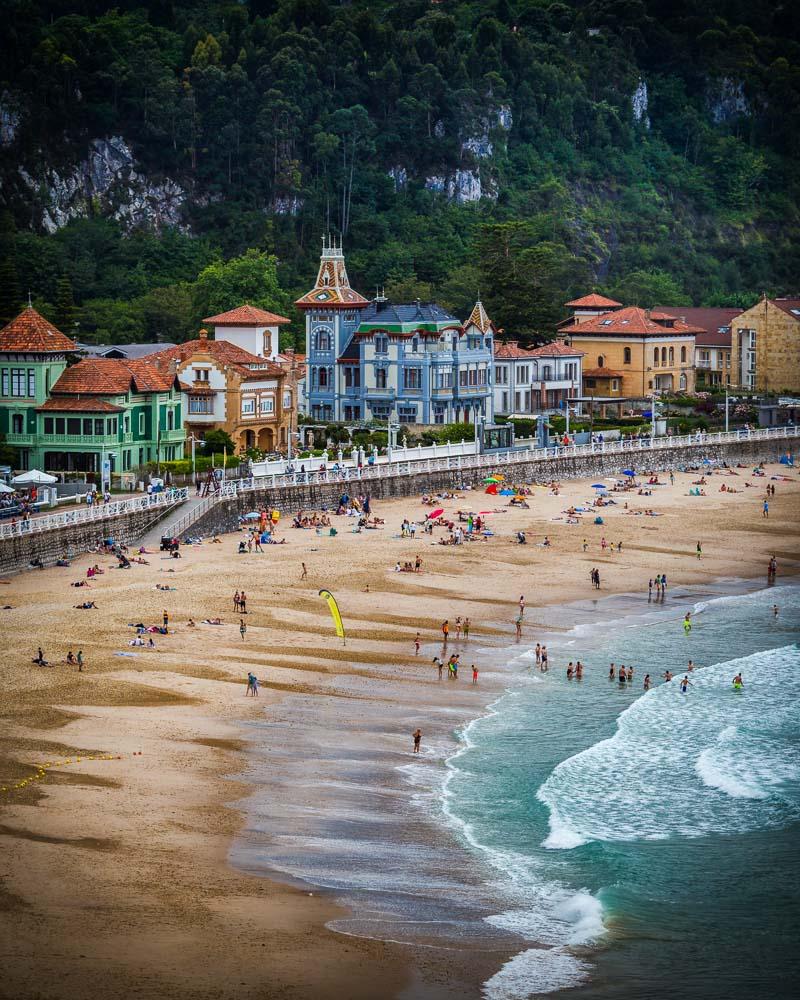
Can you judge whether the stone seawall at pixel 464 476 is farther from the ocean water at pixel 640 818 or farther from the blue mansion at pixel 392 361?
the ocean water at pixel 640 818

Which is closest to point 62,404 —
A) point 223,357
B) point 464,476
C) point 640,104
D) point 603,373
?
point 223,357

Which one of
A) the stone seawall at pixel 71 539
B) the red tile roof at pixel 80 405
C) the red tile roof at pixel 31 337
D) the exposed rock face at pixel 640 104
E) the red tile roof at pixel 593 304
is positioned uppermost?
the exposed rock face at pixel 640 104

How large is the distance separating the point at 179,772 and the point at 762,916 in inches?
499

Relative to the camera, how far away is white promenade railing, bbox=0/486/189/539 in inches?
2404

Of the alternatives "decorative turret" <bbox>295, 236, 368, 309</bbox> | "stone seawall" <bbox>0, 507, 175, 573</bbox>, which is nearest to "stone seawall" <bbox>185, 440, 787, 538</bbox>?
"stone seawall" <bbox>0, 507, 175, 573</bbox>

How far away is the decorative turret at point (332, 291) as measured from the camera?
334ft

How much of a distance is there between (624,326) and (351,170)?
136 feet

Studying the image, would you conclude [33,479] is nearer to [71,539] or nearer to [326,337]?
[71,539]

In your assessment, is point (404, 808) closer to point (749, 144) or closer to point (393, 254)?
point (393, 254)

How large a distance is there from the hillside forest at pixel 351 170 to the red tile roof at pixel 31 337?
37087 millimetres

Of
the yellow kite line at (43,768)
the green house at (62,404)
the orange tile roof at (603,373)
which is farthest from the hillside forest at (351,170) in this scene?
the yellow kite line at (43,768)

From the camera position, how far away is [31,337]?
253 feet

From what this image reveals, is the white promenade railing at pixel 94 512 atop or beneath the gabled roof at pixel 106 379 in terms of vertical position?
beneath

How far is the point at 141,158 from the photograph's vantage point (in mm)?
149375
